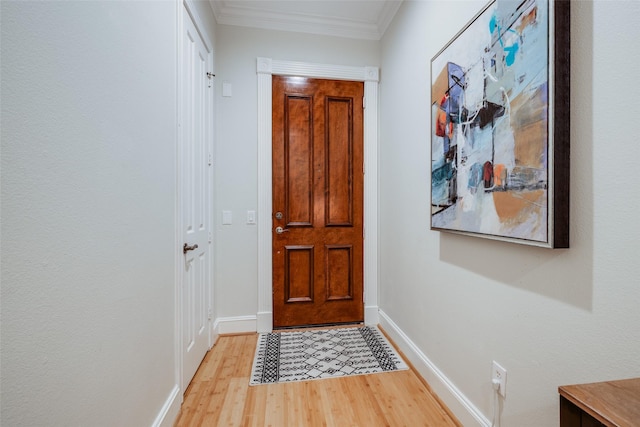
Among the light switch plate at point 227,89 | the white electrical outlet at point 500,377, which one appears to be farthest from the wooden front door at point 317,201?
the white electrical outlet at point 500,377

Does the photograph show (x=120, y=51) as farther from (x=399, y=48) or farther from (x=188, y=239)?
(x=399, y=48)

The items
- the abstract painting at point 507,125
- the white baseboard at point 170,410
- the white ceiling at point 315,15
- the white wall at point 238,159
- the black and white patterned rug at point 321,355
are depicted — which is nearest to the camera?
the abstract painting at point 507,125

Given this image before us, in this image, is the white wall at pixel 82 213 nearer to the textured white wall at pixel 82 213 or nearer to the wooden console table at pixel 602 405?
the textured white wall at pixel 82 213

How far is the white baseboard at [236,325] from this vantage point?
99.4 inches

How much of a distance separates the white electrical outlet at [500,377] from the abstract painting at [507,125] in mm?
566

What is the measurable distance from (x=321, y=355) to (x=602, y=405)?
181cm

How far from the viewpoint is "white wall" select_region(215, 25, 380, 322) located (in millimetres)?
2520

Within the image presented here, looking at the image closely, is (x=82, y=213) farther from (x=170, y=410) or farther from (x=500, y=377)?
(x=500, y=377)

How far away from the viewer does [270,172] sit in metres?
2.59

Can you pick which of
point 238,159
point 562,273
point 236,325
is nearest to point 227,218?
point 238,159

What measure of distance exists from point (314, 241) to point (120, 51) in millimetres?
1983

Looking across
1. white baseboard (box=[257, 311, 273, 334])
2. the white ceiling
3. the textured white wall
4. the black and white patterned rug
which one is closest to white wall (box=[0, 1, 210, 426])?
the textured white wall

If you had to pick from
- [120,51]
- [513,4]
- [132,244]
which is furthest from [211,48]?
[513,4]

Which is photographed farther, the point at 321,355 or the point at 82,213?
the point at 321,355
